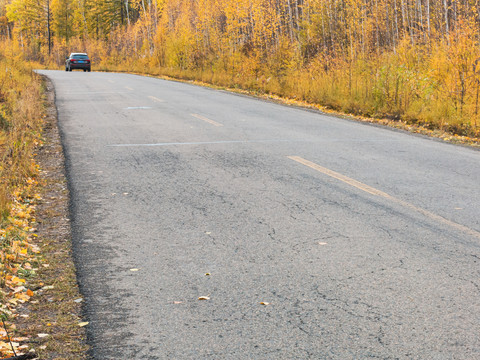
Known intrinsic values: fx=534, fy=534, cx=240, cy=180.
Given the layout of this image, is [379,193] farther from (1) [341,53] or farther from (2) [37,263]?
(1) [341,53]

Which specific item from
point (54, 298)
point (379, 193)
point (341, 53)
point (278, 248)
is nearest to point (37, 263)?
point (54, 298)

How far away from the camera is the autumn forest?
12.6 meters

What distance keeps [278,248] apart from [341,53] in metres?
20.2

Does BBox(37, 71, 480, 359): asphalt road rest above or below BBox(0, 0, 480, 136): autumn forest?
below

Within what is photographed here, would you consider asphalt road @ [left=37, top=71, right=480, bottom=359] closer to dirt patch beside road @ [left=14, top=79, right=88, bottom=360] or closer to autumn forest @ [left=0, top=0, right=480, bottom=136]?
dirt patch beside road @ [left=14, top=79, right=88, bottom=360]

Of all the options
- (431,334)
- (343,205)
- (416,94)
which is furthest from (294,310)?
(416,94)

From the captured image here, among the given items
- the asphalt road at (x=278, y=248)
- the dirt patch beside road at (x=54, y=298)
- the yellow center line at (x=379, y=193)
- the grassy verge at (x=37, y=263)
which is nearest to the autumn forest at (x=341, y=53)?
the asphalt road at (x=278, y=248)

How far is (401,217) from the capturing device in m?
5.49

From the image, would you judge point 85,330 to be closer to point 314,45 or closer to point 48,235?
point 48,235

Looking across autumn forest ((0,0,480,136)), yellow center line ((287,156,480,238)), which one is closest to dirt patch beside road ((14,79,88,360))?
yellow center line ((287,156,480,238))

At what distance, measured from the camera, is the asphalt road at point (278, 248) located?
124 inches

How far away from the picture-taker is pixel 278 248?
4.64 metres

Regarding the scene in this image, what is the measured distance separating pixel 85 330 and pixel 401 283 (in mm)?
2212

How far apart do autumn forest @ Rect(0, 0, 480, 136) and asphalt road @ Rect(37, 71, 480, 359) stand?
10.9 ft
